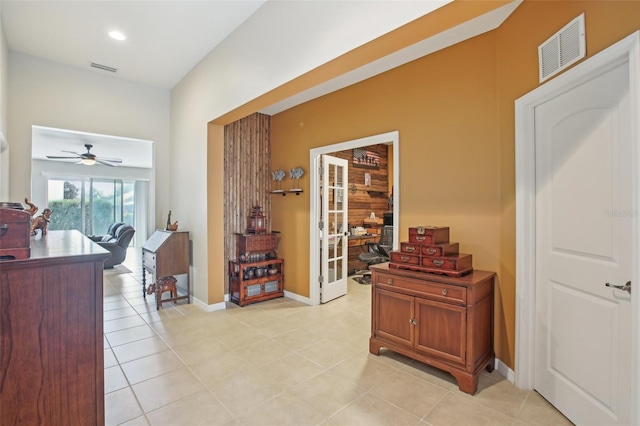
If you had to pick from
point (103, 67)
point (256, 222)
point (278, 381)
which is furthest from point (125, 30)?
point (278, 381)

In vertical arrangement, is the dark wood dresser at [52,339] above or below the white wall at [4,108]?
below

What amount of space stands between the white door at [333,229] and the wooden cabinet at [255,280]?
0.71 metres

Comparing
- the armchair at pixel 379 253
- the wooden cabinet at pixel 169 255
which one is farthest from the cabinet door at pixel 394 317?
the wooden cabinet at pixel 169 255

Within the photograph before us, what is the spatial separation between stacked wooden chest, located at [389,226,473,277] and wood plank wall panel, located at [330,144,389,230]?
11.6 ft

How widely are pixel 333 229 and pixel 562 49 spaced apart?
10.7 ft

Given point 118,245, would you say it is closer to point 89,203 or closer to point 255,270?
point 89,203

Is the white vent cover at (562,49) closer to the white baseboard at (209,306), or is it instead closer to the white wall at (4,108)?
the white baseboard at (209,306)

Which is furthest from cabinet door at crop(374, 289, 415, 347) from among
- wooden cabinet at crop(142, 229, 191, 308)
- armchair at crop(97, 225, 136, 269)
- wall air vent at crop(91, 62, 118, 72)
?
armchair at crop(97, 225, 136, 269)

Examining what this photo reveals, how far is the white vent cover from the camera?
1.75 m

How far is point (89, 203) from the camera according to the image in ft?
31.0

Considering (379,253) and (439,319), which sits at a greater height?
(379,253)

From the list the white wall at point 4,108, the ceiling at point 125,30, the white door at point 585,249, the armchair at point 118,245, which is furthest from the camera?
the armchair at point 118,245

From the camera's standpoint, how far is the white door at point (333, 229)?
438 cm

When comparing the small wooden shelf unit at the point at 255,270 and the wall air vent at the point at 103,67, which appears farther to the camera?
the small wooden shelf unit at the point at 255,270
